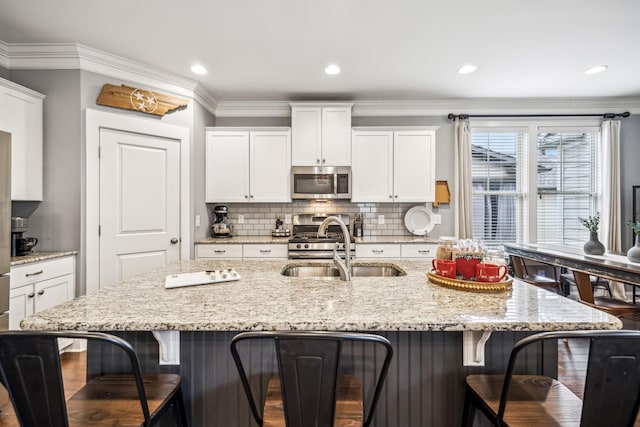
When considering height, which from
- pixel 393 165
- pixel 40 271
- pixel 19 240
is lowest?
pixel 40 271

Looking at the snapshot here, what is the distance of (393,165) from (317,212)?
3.77 feet

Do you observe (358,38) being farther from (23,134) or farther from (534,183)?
(534,183)

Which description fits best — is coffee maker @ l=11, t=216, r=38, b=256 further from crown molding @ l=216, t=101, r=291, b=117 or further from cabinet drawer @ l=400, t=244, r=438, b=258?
cabinet drawer @ l=400, t=244, r=438, b=258

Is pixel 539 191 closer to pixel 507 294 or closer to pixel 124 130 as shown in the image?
pixel 507 294

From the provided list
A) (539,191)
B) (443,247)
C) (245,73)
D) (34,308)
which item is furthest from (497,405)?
(539,191)

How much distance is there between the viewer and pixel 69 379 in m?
2.35

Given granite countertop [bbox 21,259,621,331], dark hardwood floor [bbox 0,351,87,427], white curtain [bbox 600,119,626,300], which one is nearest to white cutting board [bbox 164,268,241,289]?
granite countertop [bbox 21,259,621,331]

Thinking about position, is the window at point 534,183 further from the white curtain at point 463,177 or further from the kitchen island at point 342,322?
the kitchen island at point 342,322

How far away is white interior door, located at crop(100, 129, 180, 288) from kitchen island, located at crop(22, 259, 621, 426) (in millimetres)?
1733

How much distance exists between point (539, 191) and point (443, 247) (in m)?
3.50

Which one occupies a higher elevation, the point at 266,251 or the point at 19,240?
the point at 19,240

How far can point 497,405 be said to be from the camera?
1058mm

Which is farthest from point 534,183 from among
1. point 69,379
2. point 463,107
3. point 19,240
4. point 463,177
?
point 19,240

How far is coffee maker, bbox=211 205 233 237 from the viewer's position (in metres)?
3.88
